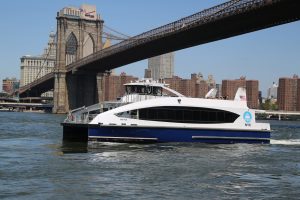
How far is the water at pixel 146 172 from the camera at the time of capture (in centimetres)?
1454

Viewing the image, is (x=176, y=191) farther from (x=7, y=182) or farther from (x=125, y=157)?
(x=125, y=157)

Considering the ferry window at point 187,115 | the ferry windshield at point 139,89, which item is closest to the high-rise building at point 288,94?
the ferry windshield at point 139,89

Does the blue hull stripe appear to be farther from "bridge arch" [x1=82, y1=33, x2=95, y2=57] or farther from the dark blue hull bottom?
"bridge arch" [x1=82, y1=33, x2=95, y2=57]

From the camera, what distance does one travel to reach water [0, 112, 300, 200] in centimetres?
1454

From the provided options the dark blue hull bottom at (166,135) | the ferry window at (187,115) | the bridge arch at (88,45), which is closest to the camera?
the dark blue hull bottom at (166,135)

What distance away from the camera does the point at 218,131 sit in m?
28.0

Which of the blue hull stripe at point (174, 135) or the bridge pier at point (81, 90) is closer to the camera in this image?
the blue hull stripe at point (174, 135)

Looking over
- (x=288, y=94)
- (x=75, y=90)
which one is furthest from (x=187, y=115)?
(x=288, y=94)

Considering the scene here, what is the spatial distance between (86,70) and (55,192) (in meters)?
89.8

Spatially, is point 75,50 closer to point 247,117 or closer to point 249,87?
point 249,87

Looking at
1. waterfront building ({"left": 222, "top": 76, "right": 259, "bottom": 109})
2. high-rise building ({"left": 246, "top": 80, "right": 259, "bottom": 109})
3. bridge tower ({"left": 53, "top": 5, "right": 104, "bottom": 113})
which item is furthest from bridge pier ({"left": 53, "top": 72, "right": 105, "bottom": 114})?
high-rise building ({"left": 246, "top": 80, "right": 259, "bottom": 109})

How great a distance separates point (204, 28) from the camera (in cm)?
6234

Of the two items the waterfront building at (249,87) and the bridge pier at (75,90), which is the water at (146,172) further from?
the waterfront building at (249,87)

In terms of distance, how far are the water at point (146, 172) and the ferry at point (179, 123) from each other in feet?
2.59
